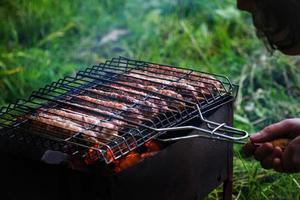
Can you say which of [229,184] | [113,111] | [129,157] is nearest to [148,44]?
[229,184]

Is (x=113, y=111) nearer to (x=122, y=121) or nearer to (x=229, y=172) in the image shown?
(x=122, y=121)

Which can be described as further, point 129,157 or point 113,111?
point 113,111

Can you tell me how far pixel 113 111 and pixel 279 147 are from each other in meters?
0.70

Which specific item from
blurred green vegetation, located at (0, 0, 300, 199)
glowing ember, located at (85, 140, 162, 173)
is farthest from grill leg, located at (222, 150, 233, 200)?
blurred green vegetation, located at (0, 0, 300, 199)

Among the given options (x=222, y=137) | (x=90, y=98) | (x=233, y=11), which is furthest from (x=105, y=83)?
(x=233, y=11)

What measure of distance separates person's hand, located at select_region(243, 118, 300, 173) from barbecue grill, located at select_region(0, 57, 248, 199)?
4.8 inches

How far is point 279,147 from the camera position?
7.60 feet

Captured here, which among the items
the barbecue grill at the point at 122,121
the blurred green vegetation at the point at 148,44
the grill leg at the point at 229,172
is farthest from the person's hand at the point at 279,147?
the blurred green vegetation at the point at 148,44

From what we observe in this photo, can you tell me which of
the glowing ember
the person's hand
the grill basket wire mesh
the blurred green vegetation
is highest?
the grill basket wire mesh

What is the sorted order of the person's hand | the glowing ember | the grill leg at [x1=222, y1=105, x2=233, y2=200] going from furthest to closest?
the grill leg at [x1=222, y1=105, x2=233, y2=200]
the person's hand
the glowing ember

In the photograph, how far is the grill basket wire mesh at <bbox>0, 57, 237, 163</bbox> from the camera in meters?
2.05

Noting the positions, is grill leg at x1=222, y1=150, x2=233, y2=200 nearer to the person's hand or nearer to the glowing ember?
the person's hand

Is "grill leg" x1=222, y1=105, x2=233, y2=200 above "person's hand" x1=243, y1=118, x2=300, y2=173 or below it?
below

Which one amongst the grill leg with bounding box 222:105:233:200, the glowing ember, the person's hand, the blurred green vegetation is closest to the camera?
the glowing ember
